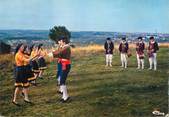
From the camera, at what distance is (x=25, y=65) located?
9352 millimetres

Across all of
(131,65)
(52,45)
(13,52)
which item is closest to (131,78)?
(131,65)

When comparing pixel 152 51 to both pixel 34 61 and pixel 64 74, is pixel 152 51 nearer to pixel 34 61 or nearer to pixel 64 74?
pixel 64 74

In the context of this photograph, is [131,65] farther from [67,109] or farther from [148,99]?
[67,109]

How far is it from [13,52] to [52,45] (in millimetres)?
843

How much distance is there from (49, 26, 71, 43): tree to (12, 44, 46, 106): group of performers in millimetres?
341

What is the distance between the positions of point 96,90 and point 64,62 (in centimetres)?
85

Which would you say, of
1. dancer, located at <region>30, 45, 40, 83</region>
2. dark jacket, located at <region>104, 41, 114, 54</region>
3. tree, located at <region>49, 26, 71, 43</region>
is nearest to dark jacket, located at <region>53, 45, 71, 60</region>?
tree, located at <region>49, 26, 71, 43</region>

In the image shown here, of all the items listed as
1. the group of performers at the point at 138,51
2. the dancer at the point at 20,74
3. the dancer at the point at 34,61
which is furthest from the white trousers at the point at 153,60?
the dancer at the point at 20,74

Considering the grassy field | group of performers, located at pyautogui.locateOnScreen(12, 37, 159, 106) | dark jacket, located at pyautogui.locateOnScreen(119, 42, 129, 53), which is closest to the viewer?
the grassy field

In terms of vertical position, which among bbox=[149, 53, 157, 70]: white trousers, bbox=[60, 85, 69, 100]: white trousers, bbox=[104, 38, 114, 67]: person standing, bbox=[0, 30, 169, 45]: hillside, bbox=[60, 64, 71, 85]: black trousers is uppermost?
bbox=[0, 30, 169, 45]: hillside

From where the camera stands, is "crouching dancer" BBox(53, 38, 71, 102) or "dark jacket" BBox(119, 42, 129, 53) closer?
"crouching dancer" BBox(53, 38, 71, 102)

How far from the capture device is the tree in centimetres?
921

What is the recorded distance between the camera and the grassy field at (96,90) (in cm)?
904

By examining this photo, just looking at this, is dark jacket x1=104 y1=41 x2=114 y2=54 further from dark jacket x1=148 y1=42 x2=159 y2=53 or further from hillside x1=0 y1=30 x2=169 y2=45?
dark jacket x1=148 y1=42 x2=159 y2=53
